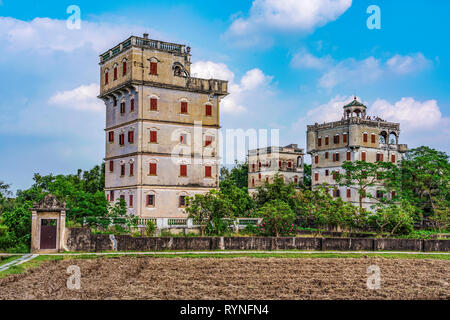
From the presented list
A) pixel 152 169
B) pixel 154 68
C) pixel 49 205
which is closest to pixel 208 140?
pixel 152 169

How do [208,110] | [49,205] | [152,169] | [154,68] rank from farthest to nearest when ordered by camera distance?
[208,110] < [154,68] < [152,169] < [49,205]

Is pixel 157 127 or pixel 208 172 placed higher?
pixel 157 127

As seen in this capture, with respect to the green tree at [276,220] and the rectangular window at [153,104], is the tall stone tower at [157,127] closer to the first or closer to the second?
the rectangular window at [153,104]

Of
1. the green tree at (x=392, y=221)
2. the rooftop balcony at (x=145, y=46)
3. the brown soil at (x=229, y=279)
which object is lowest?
the brown soil at (x=229, y=279)

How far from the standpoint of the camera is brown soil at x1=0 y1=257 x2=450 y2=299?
2033 centimetres

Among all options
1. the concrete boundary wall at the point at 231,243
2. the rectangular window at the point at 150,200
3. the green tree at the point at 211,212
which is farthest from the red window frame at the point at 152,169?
the concrete boundary wall at the point at 231,243

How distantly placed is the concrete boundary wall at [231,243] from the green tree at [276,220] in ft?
14.1

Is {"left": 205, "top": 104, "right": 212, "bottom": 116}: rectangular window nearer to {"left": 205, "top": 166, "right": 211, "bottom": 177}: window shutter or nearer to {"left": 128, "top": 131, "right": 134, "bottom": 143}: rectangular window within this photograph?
{"left": 205, "top": 166, "right": 211, "bottom": 177}: window shutter

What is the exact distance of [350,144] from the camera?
63344 mm

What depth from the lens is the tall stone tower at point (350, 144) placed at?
63.7 metres

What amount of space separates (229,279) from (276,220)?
1579 cm

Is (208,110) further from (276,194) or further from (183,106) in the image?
(276,194)

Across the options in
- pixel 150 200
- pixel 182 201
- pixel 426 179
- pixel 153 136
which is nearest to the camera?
pixel 150 200
